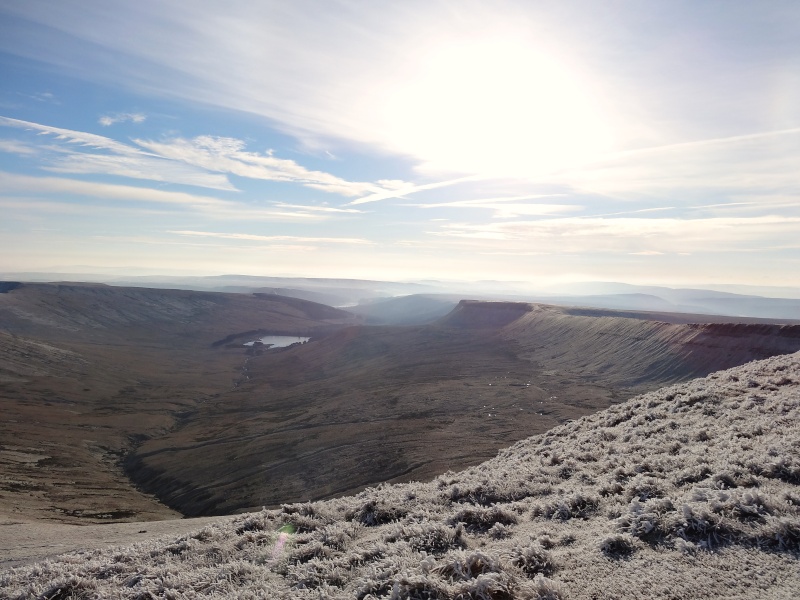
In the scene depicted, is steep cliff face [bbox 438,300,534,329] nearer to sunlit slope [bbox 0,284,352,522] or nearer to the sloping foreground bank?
sunlit slope [bbox 0,284,352,522]

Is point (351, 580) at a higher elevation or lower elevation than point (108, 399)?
higher

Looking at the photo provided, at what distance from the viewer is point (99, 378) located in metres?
69.4

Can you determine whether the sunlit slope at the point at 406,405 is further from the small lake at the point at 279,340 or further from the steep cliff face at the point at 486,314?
the small lake at the point at 279,340

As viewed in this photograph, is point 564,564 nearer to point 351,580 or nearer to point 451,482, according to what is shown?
point 351,580

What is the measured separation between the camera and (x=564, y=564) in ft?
23.2

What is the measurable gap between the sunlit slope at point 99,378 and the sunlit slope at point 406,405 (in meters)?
3.78

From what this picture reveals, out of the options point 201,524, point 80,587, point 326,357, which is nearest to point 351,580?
point 80,587

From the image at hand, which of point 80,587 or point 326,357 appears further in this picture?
point 326,357

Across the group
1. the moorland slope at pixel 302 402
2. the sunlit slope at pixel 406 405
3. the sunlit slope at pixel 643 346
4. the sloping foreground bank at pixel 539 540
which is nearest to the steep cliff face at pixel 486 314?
the moorland slope at pixel 302 402

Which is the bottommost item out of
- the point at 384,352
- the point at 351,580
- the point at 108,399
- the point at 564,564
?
the point at 108,399

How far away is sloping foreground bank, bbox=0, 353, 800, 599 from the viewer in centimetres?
640

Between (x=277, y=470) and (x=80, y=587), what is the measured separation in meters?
23.1

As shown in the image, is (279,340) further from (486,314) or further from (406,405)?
(406,405)

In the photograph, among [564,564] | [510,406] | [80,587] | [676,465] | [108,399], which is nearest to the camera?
[564,564]
